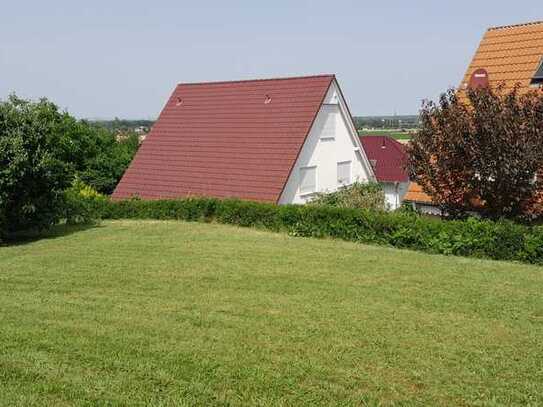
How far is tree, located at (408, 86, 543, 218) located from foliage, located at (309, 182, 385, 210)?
4423mm

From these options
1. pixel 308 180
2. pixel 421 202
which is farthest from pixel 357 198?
pixel 308 180

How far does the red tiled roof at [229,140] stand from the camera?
22.1m

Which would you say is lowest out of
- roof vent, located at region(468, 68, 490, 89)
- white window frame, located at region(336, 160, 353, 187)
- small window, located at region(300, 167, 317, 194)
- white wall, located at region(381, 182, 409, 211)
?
small window, located at region(300, 167, 317, 194)

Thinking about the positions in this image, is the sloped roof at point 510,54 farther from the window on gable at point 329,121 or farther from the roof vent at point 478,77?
the window on gable at point 329,121

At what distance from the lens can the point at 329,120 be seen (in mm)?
24406

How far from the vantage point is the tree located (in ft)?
40.2

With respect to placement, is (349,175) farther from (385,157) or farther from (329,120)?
(385,157)

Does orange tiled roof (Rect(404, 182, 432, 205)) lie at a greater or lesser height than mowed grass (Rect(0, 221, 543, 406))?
A: greater

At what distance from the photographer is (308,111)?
2300 centimetres

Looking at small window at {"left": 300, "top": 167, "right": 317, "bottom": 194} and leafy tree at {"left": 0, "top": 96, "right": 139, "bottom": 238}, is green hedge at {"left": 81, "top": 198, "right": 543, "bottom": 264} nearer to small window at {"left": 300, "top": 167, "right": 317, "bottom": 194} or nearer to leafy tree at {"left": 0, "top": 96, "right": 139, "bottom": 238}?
leafy tree at {"left": 0, "top": 96, "right": 139, "bottom": 238}

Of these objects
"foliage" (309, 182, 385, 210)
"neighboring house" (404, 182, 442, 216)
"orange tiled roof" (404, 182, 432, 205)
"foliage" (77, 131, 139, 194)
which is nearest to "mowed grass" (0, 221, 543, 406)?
"neighboring house" (404, 182, 442, 216)

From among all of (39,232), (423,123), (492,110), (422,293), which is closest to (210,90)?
(39,232)

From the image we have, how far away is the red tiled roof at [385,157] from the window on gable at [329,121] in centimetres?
1386

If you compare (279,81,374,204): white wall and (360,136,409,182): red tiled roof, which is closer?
(279,81,374,204): white wall
